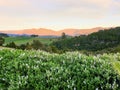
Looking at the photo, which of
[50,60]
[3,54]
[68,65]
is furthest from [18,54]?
[68,65]

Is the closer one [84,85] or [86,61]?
[84,85]

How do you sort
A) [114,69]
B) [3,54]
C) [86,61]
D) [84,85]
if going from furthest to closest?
[3,54] → [86,61] → [114,69] → [84,85]

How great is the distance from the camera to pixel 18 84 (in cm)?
1245

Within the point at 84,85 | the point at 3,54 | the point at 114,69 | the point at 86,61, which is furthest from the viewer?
the point at 3,54

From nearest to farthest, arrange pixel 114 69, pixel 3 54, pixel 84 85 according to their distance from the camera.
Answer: pixel 84 85, pixel 114 69, pixel 3 54

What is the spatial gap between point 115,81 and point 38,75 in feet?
9.66

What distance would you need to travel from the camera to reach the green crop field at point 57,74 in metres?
12.4

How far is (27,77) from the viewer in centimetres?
1262

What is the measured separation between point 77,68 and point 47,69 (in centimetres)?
121

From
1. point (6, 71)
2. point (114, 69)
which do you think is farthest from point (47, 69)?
point (114, 69)

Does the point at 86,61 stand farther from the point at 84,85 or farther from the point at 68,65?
the point at 84,85

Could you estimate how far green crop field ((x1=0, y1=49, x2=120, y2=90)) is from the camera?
12.4 m

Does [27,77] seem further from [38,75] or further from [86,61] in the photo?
[86,61]

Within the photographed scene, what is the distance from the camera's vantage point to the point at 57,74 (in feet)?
42.0
